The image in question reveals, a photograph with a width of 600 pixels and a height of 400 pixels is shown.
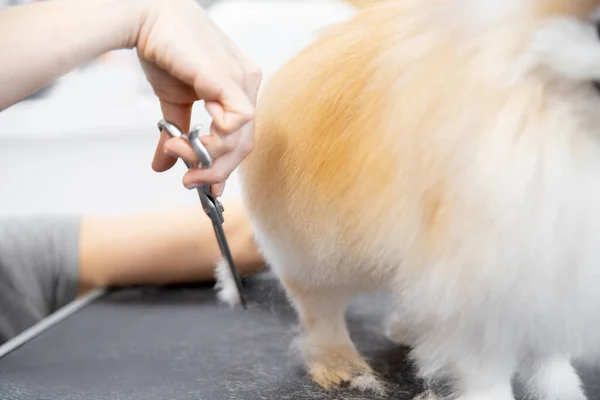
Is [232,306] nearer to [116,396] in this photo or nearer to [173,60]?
[116,396]

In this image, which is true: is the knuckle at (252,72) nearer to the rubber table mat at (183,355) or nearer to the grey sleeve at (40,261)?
the rubber table mat at (183,355)

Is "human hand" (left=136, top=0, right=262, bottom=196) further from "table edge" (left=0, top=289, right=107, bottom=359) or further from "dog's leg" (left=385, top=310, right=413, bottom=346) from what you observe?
"table edge" (left=0, top=289, right=107, bottom=359)

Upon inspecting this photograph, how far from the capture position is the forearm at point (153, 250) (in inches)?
→ 45.6

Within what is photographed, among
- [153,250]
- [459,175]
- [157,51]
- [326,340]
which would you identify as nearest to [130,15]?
[157,51]

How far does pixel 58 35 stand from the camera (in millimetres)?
582

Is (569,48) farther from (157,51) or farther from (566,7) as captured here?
(157,51)

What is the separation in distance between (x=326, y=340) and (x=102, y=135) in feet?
4.17

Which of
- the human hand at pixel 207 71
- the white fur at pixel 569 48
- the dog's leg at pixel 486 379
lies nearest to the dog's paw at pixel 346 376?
the dog's leg at pixel 486 379

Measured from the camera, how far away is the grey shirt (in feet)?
3.64

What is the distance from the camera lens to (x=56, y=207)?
1941 mm

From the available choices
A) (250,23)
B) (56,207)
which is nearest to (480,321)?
(250,23)

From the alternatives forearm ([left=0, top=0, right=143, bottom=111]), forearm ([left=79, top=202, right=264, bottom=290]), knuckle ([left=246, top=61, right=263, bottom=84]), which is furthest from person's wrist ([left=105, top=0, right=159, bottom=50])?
forearm ([left=79, top=202, right=264, bottom=290])

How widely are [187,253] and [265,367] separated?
1.50ft

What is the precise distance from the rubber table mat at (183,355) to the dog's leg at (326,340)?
0.02 m
